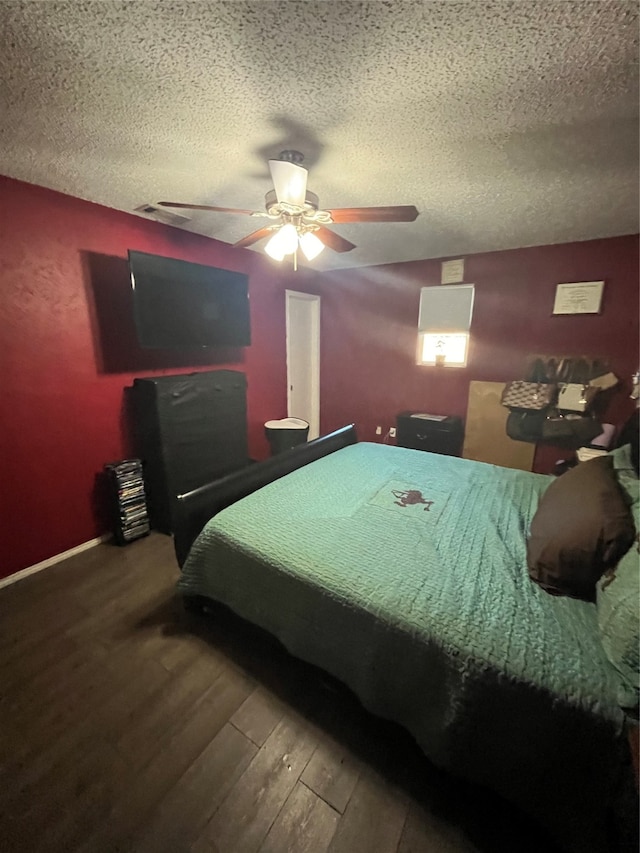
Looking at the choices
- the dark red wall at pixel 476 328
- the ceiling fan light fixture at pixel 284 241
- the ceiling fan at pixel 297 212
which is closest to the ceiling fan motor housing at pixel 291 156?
the ceiling fan at pixel 297 212

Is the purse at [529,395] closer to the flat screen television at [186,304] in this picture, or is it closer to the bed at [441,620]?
the bed at [441,620]

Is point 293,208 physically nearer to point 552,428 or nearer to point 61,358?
point 61,358

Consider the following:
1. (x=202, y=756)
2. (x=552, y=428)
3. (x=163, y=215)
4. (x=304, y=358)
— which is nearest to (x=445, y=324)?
(x=552, y=428)

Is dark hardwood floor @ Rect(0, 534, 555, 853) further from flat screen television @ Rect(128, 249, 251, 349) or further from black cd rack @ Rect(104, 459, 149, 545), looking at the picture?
flat screen television @ Rect(128, 249, 251, 349)

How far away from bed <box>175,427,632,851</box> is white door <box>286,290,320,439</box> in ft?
8.42

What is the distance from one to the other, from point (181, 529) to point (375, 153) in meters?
2.09

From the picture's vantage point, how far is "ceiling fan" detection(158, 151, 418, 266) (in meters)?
1.45

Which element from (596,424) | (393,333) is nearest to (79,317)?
(393,333)

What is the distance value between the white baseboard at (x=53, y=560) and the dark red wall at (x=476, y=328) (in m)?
2.96

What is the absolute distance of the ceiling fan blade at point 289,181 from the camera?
4.58ft

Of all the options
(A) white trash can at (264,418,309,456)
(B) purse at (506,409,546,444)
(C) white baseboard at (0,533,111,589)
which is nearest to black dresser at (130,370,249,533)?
(C) white baseboard at (0,533,111,589)

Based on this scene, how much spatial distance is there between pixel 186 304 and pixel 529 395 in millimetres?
3077

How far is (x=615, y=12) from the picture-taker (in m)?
0.90

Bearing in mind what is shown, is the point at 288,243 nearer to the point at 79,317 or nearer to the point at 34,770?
the point at 79,317
